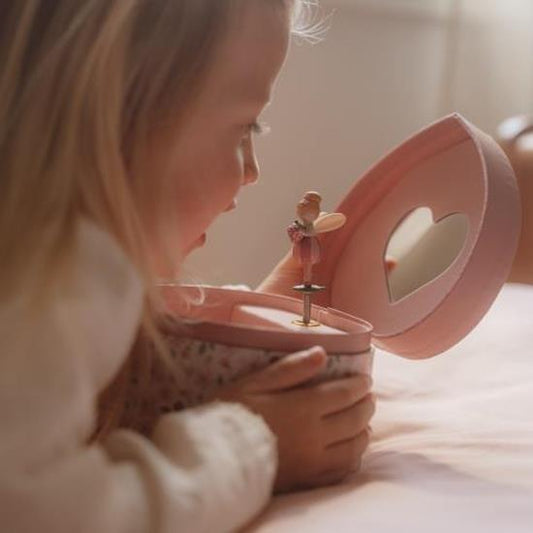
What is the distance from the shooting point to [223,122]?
601mm

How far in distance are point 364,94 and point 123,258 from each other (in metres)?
1.40

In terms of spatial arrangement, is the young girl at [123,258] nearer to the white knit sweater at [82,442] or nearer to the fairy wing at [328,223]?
the white knit sweater at [82,442]

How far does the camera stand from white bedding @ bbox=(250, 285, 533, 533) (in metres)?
0.56

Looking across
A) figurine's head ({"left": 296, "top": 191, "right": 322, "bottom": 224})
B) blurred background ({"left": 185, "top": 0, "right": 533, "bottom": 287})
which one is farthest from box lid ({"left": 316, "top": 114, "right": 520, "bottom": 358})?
blurred background ({"left": 185, "top": 0, "right": 533, "bottom": 287})

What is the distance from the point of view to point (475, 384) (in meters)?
0.95

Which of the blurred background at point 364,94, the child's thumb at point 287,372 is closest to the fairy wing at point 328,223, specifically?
the child's thumb at point 287,372

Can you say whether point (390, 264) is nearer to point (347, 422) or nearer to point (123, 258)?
point (347, 422)

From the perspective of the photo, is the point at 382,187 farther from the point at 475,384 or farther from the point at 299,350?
the point at 299,350

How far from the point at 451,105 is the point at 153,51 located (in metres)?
1.43

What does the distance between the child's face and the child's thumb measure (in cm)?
11

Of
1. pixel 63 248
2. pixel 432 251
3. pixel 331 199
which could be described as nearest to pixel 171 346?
pixel 63 248

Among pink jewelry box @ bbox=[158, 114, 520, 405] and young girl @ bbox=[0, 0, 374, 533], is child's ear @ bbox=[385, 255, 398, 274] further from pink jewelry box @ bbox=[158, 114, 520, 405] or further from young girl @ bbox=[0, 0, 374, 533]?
young girl @ bbox=[0, 0, 374, 533]

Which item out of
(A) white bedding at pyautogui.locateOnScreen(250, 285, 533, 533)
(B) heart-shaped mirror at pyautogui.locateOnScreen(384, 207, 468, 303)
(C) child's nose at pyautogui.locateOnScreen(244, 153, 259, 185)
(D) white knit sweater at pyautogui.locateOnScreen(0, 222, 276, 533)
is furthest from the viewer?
(B) heart-shaped mirror at pyautogui.locateOnScreen(384, 207, 468, 303)

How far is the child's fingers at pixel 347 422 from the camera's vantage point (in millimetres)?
611
